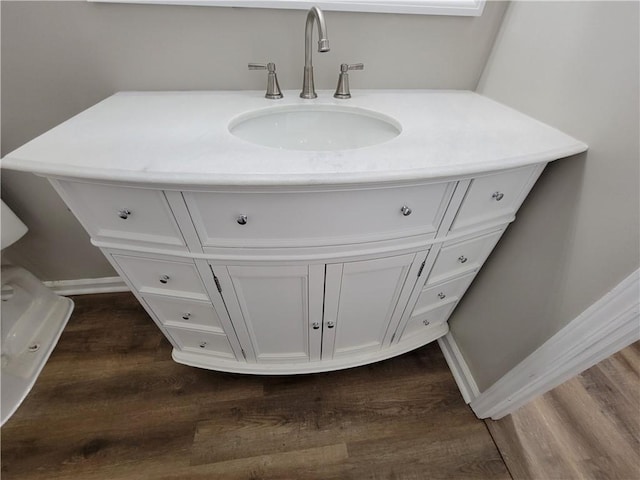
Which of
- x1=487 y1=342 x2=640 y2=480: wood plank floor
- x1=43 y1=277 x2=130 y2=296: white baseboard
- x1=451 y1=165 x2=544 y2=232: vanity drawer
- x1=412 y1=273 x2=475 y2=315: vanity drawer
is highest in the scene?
x1=451 y1=165 x2=544 y2=232: vanity drawer

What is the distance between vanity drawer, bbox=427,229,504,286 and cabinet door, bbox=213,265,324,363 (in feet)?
1.16

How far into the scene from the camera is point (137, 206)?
0.63m

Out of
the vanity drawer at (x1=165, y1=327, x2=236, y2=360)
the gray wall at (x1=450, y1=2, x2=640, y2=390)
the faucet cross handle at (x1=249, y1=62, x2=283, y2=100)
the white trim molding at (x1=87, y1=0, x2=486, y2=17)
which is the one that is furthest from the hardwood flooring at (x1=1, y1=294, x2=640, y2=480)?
the white trim molding at (x1=87, y1=0, x2=486, y2=17)

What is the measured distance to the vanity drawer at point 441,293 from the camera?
97 cm

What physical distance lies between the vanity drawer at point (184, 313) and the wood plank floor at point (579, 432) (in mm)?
1066

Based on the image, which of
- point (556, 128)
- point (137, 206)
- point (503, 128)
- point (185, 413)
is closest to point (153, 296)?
point (137, 206)

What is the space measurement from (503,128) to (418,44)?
0.43 meters

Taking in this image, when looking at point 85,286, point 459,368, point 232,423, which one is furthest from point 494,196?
point 85,286

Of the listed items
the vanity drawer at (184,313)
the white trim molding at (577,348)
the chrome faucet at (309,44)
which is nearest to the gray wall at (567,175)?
the white trim molding at (577,348)

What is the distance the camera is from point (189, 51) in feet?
2.94

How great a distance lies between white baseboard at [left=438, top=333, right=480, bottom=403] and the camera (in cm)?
114

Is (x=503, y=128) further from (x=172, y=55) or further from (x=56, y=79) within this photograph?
(x=56, y=79)

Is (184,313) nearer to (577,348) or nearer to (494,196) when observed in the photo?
(494,196)

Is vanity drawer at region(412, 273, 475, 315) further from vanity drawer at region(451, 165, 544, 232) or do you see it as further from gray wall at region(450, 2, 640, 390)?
vanity drawer at region(451, 165, 544, 232)
